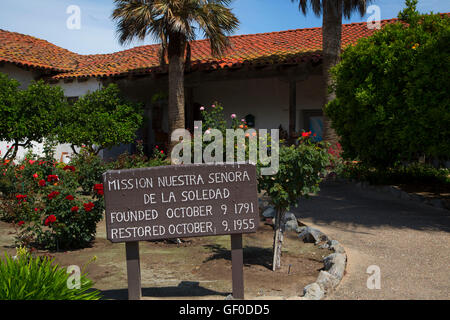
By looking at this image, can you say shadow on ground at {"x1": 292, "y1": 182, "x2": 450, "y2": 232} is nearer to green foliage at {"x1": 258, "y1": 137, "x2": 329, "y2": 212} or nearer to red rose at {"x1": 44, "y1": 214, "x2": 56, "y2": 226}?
green foliage at {"x1": 258, "y1": 137, "x2": 329, "y2": 212}

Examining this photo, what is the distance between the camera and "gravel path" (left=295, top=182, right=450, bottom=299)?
412 centimetres

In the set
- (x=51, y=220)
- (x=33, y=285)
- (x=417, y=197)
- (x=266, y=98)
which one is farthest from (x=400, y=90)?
(x=266, y=98)

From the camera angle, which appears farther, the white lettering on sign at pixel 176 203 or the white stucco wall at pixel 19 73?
the white stucco wall at pixel 19 73

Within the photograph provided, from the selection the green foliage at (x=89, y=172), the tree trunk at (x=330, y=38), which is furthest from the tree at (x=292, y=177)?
the tree trunk at (x=330, y=38)

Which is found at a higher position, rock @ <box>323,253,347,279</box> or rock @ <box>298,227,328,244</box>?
rock @ <box>323,253,347,279</box>

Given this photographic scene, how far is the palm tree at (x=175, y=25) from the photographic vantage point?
11.1 m

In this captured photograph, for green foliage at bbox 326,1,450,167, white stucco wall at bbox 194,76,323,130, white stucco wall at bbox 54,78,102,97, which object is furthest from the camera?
white stucco wall at bbox 54,78,102,97

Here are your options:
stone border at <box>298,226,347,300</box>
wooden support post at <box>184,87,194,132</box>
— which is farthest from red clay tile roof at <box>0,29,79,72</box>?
stone border at <box>298,226,347,300</box>

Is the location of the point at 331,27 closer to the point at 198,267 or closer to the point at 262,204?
the point at 262,204

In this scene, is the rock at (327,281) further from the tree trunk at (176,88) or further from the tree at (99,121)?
the tree at (99,121)

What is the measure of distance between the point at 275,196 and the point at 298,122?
10.3 meters

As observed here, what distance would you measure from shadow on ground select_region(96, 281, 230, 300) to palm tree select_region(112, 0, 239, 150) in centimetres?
817
